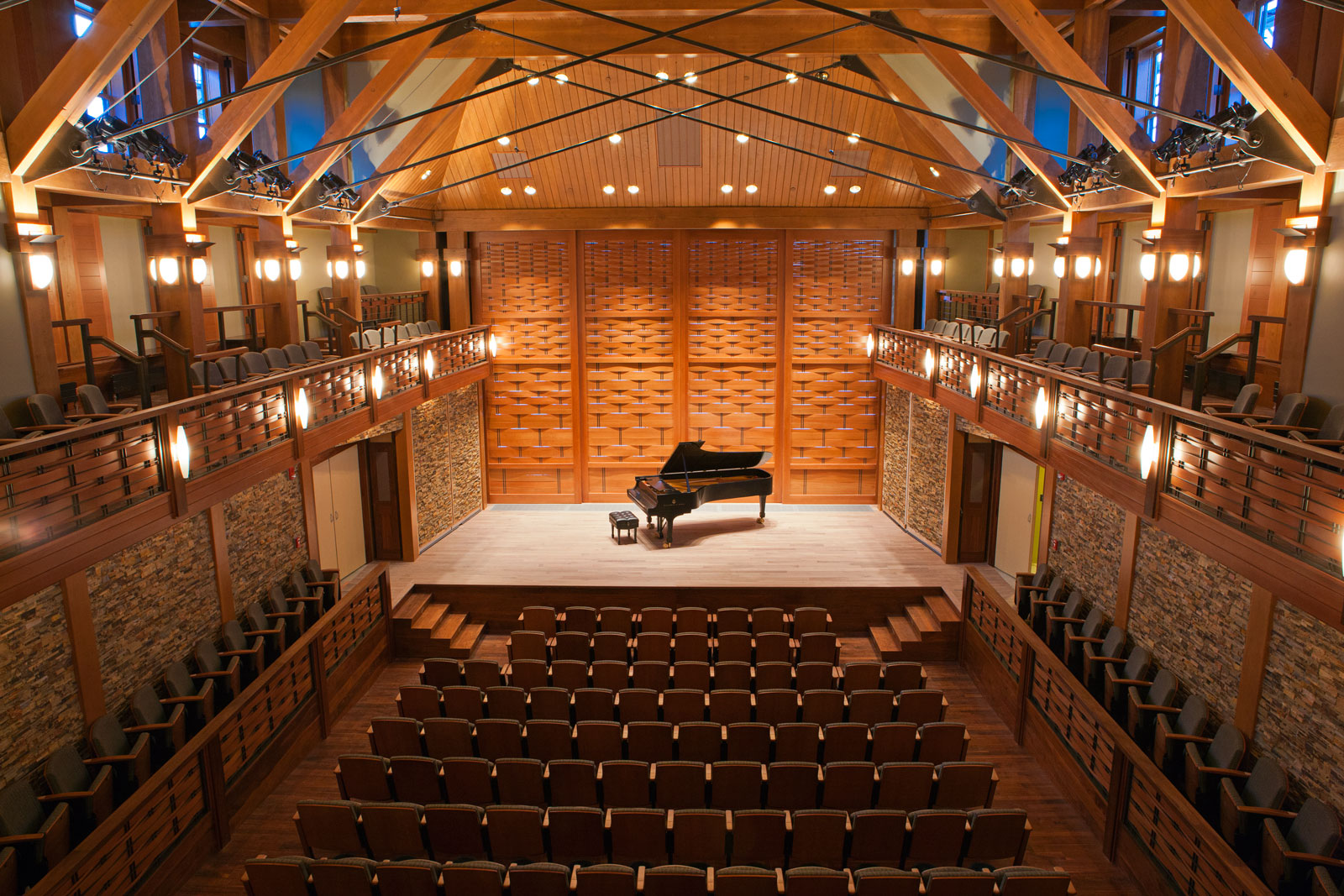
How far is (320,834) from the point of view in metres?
7.23

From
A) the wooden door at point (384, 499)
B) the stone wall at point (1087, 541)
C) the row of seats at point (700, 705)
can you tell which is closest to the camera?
the row of seats at point (700, 705)

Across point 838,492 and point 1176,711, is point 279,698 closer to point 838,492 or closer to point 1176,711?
point 1176,711

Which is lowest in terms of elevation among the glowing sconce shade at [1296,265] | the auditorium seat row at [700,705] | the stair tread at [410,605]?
the stair tread at [410,605]

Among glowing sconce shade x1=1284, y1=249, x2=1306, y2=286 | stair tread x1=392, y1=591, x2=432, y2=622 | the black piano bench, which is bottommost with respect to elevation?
stair tread x1=392, y1=591, x2=432, y2=622

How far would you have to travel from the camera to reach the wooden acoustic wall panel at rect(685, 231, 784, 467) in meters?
17.0

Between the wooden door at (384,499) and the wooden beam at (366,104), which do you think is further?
the wooden door at (384,499)

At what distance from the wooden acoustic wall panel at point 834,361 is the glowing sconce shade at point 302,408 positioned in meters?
9.95

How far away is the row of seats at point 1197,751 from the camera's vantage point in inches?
235

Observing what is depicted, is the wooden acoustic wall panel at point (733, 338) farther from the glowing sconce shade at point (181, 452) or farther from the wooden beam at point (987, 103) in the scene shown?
the glowing sconce shade at point (181, 452)

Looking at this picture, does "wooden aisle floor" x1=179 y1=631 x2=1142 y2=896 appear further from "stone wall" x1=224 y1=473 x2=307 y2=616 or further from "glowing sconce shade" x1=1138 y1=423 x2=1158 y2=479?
"glowing sconce shade" x1=1138 y1=423 x2=1158 y2=479

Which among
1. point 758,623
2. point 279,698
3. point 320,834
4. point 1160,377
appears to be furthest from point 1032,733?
point 279,698

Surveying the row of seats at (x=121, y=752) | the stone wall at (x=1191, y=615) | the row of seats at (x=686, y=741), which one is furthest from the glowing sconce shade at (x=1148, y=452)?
the row of seats at (x=121, y=752)

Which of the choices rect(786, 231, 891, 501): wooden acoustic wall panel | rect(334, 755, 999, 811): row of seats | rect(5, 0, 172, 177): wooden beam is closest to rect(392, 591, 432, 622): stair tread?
rect(334, 755, 999, 811): row of seats

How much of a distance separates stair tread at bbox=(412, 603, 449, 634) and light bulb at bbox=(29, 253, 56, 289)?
651 centimetres
